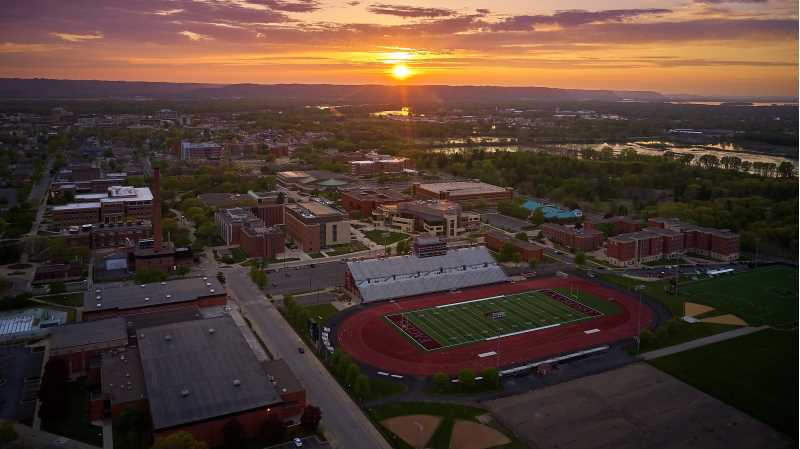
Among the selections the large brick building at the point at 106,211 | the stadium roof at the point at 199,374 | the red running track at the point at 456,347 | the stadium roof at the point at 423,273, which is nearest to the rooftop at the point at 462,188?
the stadium roof at the point at 423,273

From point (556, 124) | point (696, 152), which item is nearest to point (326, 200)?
point (696, 152)

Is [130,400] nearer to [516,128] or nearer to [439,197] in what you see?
[439,197]

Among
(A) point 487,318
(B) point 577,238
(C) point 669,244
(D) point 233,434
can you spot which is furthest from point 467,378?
(C) point 669,244

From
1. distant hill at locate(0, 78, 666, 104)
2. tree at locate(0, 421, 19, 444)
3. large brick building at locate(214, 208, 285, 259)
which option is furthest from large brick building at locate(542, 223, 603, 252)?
distant hill at locate(0, 78, 666, 104)

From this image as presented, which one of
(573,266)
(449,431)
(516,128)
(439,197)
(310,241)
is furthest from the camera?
(516,128)

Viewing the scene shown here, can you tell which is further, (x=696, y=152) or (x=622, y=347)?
(x=696, y=152)

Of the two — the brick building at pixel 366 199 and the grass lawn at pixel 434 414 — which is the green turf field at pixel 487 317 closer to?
the grass lawn at pixel 434 414

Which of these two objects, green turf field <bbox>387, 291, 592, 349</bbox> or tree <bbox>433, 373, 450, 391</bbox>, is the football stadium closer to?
green turf field <bbox>387, 291, 592, 349</bbox>
